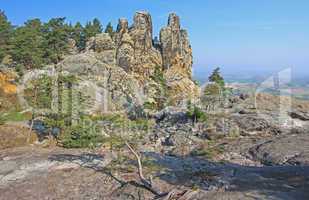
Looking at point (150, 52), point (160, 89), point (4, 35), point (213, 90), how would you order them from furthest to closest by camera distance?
1. point (150, 52)
2. point (4, 35)
3. point (160, 89)
4. point (213, 90)

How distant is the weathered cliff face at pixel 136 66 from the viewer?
148ft

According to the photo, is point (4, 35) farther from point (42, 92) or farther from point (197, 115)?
point (197, 115)

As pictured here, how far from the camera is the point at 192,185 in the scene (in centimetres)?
1319

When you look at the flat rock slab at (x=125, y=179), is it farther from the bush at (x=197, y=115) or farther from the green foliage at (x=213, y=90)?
the green foliage at (x=213, y=90)

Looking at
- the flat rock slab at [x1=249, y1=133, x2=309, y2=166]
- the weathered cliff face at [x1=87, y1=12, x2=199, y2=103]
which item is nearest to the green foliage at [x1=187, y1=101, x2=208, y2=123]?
the flat rock slab at [x1=249, y1=133, x2=309, y2=166]

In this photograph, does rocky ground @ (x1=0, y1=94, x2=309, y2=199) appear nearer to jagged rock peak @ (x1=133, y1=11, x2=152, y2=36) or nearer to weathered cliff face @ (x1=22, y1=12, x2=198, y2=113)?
weathered cliff face @ (x1=22, y1=12, x2=198, y2=113)

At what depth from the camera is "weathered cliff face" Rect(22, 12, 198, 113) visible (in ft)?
148

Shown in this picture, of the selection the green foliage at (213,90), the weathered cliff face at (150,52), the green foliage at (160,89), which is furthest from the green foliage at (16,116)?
the green foliage at (213,90)

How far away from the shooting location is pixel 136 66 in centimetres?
5253

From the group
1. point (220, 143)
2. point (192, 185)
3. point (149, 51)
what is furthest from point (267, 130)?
point (149, 51)

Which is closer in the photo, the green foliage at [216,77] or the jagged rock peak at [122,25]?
the green foliage at [216,77]

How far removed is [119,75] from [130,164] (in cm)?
3307

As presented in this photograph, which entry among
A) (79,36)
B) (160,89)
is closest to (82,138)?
(160,89)

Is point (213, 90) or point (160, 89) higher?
point (160, 89)
